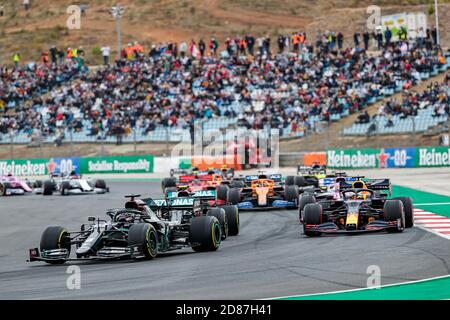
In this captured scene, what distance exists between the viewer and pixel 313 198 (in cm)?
2173

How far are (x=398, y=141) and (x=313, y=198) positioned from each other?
2761 centimetres

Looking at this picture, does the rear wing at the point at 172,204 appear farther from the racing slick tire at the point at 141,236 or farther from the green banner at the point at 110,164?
the green banner at the point at 110,164

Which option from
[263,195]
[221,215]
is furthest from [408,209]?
[263,195]

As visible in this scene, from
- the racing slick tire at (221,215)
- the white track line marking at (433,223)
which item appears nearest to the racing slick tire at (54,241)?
the racing slick tire at (221,215)

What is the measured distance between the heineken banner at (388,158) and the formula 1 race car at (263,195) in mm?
21125

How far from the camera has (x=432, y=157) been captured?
154 ft

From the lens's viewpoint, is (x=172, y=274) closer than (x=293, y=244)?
Yes

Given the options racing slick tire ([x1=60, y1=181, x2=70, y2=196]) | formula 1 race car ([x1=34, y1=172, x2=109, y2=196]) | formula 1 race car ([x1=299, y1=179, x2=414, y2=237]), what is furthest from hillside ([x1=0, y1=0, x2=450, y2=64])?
formula 1 race car ([x1=299, y1=179, x2=414, y2=237])

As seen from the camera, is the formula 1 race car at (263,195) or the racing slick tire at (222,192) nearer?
the formula 1 race car at (263,195)

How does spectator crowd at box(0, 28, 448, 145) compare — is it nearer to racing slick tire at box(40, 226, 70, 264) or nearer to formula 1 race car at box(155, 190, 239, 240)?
formula 1 race car at box(155, 190, 239, 240)

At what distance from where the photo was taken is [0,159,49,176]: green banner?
186 ft

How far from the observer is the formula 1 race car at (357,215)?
61.2ft
